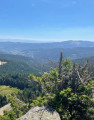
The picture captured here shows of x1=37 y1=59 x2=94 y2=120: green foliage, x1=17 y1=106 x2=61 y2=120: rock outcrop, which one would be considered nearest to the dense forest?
x1=37 y1=59 x2=94 y2=120: green foliage

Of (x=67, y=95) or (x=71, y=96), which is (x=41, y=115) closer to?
(x=67, y=95)

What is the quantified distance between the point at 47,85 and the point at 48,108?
3964 millimetres

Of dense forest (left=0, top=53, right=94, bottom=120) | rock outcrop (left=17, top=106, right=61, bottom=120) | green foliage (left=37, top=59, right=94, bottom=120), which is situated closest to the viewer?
rock outcrop (left=17, top=106, right=61, bottom=120)

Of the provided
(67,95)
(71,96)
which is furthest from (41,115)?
(71,96)

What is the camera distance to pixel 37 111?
49.0ft

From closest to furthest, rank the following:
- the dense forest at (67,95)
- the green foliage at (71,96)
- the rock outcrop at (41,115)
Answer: the rock outcrop at (41,115)
the green foliage at (71,96)
the dense forest at (67,95)

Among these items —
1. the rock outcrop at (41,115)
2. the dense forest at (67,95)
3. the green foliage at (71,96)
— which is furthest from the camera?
the dense forest at (67,95)

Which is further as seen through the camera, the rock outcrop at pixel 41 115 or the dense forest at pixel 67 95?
the dense forest at pixel 67 95

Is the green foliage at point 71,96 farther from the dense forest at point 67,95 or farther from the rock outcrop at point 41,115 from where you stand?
the rock outcrop at point 41,115

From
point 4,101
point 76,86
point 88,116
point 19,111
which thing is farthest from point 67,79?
point 4,101

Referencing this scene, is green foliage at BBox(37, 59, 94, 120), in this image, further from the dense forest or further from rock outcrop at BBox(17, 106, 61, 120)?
rock outcrop at BBox(17, 106, 61, 120)

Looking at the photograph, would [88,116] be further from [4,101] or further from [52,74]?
[4,101]

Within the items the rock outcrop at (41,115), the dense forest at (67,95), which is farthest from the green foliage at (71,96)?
the rock outcrop at (41,115)

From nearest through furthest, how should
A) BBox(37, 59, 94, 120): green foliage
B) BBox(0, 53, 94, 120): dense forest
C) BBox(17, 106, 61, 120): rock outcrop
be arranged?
BBox(17, 106, 61, 120): rock outcrop
BBox(37, 59, 94, 120): green foliage
BBox(0, 53, 94, 120): dense forest
